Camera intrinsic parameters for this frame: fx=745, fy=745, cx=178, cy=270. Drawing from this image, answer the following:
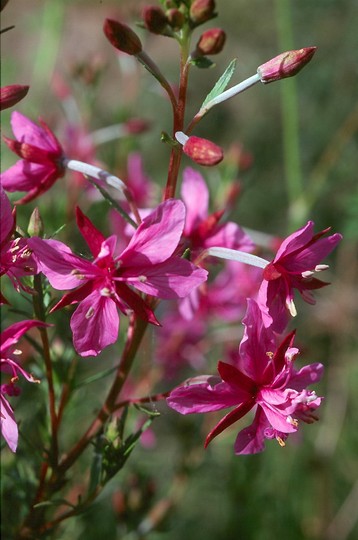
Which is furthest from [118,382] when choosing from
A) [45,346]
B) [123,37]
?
[123,37]

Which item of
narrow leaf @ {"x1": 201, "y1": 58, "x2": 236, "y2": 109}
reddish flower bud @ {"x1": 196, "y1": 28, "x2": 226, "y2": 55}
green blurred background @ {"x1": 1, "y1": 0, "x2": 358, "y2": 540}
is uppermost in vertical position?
reddish flower bud @ {"x1": 196, "y1": 28, "x2": 226, "y2": 55}

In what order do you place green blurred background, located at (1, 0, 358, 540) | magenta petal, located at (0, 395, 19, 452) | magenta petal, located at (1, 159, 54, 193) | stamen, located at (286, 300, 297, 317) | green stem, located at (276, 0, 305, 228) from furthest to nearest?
green stem, located at (276, 0, 305, 228), green blurred background, located at (1, 0, 358, 540), magenta petal, located at (1, 159, 54, 193), stamen, located at (286, 300, 297, 317), magenta petal, located at (0, 395, 19, 452)

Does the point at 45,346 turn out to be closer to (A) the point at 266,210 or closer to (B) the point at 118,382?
(B) the point at 118,382

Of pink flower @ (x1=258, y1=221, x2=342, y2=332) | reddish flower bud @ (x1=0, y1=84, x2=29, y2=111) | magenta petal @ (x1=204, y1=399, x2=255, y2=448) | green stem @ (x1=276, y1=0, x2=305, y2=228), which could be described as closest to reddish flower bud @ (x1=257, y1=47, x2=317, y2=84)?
pink flower @ (x1=258, y1=221, x2=342, y2=332)

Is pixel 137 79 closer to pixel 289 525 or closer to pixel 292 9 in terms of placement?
pixel 292 9

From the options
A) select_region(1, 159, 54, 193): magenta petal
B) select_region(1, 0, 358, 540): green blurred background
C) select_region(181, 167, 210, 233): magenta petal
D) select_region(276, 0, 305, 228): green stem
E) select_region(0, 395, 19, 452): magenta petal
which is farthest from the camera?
select_region(276, 0, 305, 228): green stem

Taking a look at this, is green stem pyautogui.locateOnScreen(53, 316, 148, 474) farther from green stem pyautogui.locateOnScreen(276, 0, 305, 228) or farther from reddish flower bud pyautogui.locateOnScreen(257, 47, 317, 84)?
green stem pyautogui.locateOnScreen(276, 0, 305, 228)

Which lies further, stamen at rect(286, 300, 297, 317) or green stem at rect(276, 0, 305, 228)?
green stem at rect(276, 0, 305, 228)

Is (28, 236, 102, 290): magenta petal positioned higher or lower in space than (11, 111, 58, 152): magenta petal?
lower

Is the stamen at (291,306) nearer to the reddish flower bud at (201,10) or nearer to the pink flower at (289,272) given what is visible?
the pink flower at (289,272)
